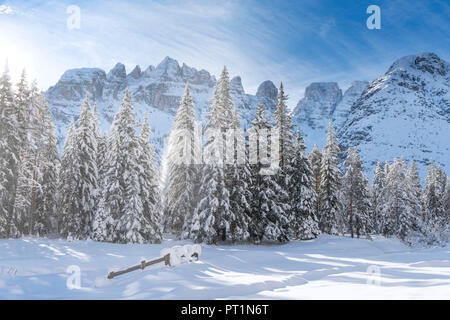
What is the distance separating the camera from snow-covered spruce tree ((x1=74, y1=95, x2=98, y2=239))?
3147 cm

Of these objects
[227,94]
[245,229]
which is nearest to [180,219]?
[245,229]

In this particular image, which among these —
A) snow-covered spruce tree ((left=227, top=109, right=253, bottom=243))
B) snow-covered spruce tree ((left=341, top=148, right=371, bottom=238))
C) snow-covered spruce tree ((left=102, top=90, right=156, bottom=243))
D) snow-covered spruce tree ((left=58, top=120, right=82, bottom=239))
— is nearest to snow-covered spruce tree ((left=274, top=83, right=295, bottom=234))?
snow-covered spruce tree ((left=227, top=109, right=253, bottom=243))

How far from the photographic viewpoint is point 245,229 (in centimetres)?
2800

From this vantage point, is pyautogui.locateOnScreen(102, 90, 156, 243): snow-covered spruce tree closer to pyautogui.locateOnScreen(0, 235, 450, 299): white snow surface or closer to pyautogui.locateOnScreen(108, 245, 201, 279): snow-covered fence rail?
pyautogui.locateOnScreen(0, 235, 450, 299): white snow surface

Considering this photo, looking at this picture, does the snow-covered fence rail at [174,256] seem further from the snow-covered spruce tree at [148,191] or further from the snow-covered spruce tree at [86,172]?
the snow-covered spruce tree at [86,172]

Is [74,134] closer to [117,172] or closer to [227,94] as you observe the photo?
[117,172]

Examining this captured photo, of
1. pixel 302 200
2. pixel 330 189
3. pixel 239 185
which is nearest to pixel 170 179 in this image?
pixel 239 185

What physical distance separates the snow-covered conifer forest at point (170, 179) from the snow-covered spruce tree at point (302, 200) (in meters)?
0.11

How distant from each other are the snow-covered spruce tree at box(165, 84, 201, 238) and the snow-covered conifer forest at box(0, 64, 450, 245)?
0.32ft

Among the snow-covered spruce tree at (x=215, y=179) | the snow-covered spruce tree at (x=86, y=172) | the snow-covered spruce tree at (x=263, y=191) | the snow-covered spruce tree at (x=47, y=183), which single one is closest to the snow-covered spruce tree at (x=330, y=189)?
the snow-covered spruce tree at (x=263, y=191)

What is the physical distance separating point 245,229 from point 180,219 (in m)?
6.72

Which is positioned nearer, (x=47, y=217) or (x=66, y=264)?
(x=66, y=264)

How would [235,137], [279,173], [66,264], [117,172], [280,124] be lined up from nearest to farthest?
[66,264]
[117,172]
[235,137]
[279,173]
[280,124]

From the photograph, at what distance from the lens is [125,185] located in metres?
27.6
